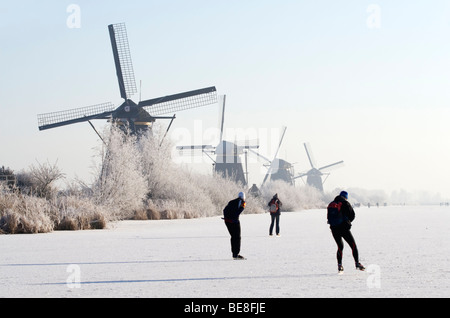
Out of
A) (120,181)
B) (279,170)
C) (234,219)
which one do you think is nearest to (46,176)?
(120,181)

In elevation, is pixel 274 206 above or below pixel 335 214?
above

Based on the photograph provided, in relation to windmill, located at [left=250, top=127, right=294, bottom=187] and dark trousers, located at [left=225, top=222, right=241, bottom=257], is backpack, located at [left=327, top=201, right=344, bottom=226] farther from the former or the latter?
windmill, located at [left=250, top=127, right=294, bottom=187]

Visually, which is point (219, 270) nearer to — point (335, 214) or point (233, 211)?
point (233, 211)

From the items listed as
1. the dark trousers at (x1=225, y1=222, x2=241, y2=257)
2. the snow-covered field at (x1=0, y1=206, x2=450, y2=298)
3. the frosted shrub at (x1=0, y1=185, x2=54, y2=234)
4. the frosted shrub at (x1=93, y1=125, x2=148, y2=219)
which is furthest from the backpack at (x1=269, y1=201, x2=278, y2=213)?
the frosted shrub at (x1=93, y1=125, x2=148, y2=219)

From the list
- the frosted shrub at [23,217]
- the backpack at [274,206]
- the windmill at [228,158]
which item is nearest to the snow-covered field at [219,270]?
the backpack at [274,206]

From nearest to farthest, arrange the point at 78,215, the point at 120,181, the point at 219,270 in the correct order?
the point at 219,270, the point at 78,215, the point at 120,181

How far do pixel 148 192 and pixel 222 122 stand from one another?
31.2 m

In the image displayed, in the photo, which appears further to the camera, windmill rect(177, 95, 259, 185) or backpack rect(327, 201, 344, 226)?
windmill rect(177, 95, 259, 185)

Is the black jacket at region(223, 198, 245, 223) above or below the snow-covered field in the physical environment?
above

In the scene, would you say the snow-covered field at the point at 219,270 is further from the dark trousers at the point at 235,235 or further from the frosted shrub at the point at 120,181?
the frosted shrub at the point at 120,181

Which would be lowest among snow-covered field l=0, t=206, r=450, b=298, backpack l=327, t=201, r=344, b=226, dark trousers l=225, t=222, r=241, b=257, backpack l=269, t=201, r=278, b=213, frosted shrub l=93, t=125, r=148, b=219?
snow-covered field l=0, t=206, r=450, b=298

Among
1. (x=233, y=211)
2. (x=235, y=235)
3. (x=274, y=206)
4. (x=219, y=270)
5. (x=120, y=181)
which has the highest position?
(x=120, y=181)

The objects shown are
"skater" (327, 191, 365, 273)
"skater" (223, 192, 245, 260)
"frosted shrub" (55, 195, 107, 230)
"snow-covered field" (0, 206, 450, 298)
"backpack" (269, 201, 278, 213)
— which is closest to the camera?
"snow-covered field" (0, 206, 450, 298)

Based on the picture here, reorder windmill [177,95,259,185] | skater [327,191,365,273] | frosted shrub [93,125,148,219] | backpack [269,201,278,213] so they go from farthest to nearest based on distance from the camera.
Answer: windmill [177,95,259,185] → frosted shrub [93,125,148,219] → backpack [269,201,278,213] → skater [327,191,365,273]
